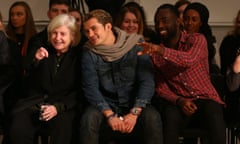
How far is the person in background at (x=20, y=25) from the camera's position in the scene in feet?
11.1

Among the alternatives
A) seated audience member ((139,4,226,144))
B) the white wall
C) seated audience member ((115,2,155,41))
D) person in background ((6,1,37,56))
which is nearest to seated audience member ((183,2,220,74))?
seated audience member ((115,2,155,41))

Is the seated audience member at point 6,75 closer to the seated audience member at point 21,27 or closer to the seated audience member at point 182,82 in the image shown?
the seated audience member at point 21,27

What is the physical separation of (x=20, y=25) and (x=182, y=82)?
1479 millimetres

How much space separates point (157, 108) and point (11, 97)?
960 mm

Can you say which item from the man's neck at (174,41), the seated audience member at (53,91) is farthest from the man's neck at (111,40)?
the man's neck at (174,41)

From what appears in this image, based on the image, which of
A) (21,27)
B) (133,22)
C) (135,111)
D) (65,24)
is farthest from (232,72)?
(21,27)

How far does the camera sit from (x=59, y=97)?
2650 mm

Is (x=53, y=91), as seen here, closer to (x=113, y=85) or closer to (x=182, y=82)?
(x=113, y=85)

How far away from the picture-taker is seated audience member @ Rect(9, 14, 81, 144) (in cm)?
252

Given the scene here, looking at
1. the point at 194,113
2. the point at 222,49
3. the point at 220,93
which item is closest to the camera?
the point at 194,113

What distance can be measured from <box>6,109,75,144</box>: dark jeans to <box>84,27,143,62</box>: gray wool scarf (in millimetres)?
406

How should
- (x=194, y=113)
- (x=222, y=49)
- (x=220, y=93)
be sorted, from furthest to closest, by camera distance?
(x=222, y=49)
(x=220, y=93)
(x=194, y=113)

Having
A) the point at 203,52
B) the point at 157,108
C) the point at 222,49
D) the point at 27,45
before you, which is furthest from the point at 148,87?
the point at 27,45

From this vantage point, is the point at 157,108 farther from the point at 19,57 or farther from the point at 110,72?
the point at 19,57
